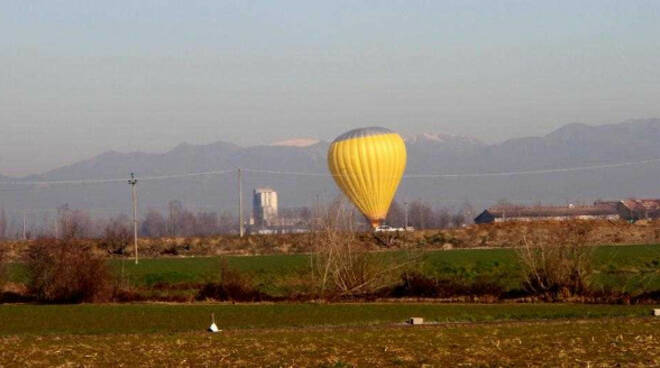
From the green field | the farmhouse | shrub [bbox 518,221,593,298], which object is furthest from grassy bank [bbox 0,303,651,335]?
the farmhouse

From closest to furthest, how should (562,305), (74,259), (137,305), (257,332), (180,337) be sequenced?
(180,337) < (257,332) < (562,305) < (137,305) < (74,259)

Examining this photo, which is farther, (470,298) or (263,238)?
(263,238)

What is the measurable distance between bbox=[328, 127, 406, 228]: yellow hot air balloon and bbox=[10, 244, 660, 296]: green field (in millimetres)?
25308

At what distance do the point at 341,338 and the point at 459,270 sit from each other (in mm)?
38478

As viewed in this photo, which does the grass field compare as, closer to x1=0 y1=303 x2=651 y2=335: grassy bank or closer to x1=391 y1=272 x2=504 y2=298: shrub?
x1=0 y1=303 x2=651 y2=335: grassy bank

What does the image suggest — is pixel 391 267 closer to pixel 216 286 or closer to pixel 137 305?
pixel 216 286

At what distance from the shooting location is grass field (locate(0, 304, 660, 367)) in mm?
25453

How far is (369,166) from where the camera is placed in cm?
10531

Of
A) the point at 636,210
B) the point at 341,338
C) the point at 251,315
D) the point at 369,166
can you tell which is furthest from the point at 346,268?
the point at 636,210

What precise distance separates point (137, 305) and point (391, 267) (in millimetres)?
13843

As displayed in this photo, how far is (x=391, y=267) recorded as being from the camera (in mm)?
63500

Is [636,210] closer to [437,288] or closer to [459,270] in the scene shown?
[459,270]

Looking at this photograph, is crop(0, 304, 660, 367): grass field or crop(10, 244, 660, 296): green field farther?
crop(10, 244, 660, 296): green field

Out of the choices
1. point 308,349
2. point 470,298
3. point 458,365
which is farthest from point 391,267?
point 458,365
